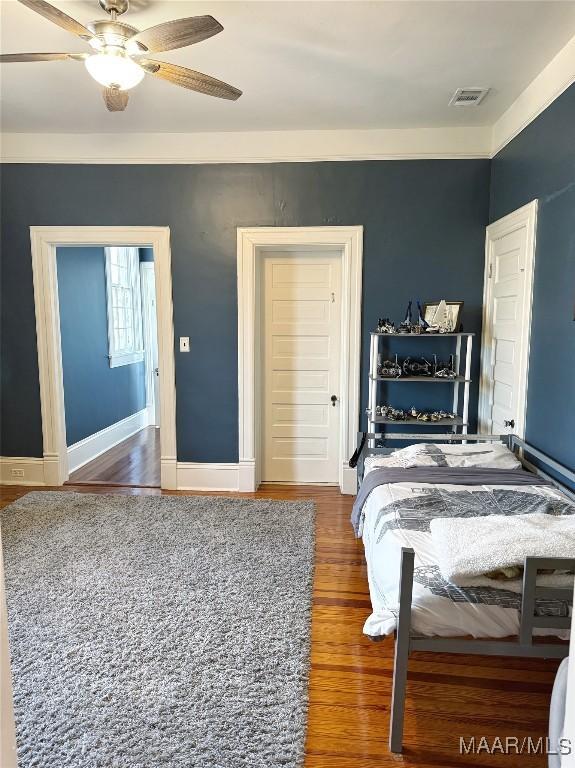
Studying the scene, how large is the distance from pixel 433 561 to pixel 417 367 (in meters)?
2.11

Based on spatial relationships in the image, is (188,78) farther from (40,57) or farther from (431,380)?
(431,380)

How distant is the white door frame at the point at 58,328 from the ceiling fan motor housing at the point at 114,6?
183cm

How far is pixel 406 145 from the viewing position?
363 centimetres

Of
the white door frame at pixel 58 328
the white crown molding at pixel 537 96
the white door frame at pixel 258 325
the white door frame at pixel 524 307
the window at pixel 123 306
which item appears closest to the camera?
the white crown molding at pixel 537 96

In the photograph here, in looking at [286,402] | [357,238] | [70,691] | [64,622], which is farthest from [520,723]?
[357,238]

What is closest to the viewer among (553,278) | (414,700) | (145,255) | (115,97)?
(414,700)

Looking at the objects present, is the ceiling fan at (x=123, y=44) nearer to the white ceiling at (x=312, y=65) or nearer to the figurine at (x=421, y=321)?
the white ceiling at (x=312, y=65)

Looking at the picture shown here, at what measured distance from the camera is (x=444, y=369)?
3658mm

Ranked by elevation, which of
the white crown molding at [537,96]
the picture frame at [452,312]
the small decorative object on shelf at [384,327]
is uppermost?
the white crown molding at [537,96]

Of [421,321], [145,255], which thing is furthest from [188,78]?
[145,255]

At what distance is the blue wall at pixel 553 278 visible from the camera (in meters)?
2.41

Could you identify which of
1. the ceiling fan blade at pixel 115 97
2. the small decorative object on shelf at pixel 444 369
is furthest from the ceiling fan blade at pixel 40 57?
the small decorative object on shelf at pixel 444 369

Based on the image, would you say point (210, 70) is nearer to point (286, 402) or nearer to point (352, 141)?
point (352, 141)

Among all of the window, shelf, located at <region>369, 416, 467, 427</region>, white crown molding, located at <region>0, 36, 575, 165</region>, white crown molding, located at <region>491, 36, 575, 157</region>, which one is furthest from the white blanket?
the window
